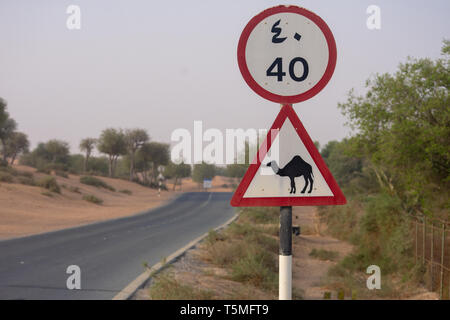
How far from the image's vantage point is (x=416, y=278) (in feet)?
35.5

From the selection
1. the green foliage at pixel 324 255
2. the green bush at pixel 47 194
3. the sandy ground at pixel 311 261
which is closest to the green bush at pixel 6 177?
the green bush at pixel 47 194

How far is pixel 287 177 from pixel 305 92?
0.55 m

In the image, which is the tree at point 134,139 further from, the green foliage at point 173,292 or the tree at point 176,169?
the green foliage at point 173,292

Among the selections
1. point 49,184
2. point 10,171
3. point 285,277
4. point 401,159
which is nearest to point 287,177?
point 285,277

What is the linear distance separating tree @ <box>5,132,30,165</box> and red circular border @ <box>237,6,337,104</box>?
222 ft

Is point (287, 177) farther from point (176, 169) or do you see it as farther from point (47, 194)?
point (176, 169)

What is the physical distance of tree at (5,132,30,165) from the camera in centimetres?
6438

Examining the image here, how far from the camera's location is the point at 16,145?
65438mm

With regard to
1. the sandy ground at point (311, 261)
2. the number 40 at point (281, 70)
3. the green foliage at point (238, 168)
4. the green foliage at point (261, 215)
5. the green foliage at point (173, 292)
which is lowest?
the sandy ground at point (311, 261)

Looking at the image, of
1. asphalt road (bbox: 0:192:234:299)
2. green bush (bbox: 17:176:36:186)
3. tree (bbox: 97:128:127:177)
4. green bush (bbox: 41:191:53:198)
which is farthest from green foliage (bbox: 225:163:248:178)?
tree (bbox: 97:128:127:177)

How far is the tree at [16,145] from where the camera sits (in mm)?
64375

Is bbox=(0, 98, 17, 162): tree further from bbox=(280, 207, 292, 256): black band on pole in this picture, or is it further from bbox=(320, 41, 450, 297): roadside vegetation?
bbox=(280, 207, 292, 256): black band on pole
